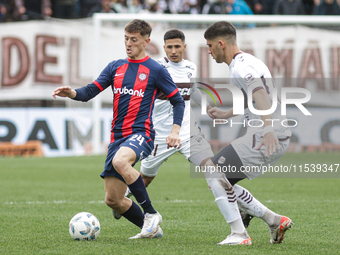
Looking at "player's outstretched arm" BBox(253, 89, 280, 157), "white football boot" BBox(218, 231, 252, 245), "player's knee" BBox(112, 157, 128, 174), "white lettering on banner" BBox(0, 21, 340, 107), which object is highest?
"white lettering on banner" BBox(0, 21, 340, 107)

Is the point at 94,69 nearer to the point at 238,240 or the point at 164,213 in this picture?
the point at 164,213

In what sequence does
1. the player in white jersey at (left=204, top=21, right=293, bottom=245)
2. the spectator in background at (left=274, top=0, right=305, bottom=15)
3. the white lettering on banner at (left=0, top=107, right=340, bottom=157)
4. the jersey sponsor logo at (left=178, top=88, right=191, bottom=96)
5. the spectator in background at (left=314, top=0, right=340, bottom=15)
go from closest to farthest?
1. the player in white jersey at (left=204, top=21, right=293, bottom=245)
2. the jersey sponsor logo at (left=178, top=88, right=191, bottom=96)
3. the white lettering on banner at (left=0, top=107, right=340, bottom=157)
4. the spectator in background at (left=274, top=0, right=305, bottom=15)
5. the spectator in background at (left=314, top=0, right=340, bottom=15)

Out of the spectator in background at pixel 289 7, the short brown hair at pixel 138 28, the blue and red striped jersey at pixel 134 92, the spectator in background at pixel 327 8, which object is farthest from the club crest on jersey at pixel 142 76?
the spectator in background at pixel 327 8

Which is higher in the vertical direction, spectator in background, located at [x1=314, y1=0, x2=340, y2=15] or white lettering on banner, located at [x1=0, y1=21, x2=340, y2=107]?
spectator in background, located at [x1=314, y1=0, x2=340, y2=15]

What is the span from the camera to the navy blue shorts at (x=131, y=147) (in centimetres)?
500

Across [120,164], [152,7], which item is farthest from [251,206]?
[152,7]

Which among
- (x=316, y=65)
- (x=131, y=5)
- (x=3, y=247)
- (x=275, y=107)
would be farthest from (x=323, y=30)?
(x=3, y=247)

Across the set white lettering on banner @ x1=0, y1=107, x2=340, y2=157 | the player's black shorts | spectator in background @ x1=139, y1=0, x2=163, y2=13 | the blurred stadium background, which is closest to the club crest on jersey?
the player's black shorts

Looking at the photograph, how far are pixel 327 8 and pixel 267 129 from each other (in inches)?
548

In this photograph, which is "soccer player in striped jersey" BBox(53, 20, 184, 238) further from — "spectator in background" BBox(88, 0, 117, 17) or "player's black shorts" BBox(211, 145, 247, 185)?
"spectator in background" BBox(88, 0, 117, 17)

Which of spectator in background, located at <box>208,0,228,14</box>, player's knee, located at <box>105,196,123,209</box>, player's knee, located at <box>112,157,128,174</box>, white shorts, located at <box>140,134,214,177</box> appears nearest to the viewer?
player's knee, located at <box>112,157,128,174</box>

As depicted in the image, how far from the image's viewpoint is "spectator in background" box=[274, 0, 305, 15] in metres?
17.0

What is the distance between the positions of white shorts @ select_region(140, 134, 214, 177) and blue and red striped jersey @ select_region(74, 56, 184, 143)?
144cm

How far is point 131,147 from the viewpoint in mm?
4957
